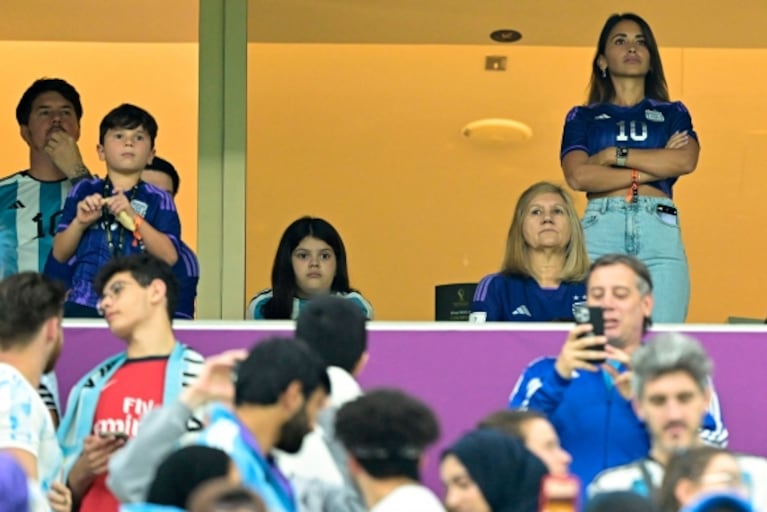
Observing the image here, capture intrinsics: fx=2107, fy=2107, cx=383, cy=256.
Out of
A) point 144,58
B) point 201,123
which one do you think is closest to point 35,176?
point 201,123

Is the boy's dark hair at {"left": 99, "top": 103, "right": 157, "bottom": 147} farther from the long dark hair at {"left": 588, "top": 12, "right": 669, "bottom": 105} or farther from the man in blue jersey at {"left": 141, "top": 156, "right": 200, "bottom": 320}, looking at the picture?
the long dark hair at {"left": 588, "top": 12, "right": 669, "bottom": 105}

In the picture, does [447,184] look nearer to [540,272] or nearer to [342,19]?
[342,19]

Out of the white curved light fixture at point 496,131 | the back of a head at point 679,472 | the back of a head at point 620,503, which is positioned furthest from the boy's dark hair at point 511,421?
the white curved light fixture at point 496,131

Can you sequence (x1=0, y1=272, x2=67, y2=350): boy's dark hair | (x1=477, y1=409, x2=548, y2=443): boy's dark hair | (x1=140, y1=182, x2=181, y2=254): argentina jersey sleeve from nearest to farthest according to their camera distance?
(x1=477, y1=409, x2=548, y2=443): boy's dark hair → (x1=0, y1=272, x2=67, y2=350): boy's dark hair → (x1=140, y1=182, x2=181, y2=254): argentina jersey sleeve

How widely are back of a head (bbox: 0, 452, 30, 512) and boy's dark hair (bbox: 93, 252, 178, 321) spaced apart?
6.31ft

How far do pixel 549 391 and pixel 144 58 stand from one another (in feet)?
15.8

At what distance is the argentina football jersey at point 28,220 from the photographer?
873 centimetres

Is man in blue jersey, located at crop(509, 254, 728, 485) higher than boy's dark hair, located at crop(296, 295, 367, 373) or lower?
lower

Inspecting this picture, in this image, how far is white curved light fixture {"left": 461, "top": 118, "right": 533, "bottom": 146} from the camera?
36.1 ft

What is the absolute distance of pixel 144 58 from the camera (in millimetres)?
10867

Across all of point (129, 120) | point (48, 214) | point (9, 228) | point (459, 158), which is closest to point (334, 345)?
point (129, 120)

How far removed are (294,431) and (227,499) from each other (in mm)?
961

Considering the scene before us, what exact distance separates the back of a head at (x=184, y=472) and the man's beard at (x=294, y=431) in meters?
0.48

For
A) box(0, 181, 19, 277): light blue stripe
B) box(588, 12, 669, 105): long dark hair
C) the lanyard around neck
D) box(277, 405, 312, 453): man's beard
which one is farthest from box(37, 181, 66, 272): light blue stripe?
box(277, 405, 312, 453): man's beard
